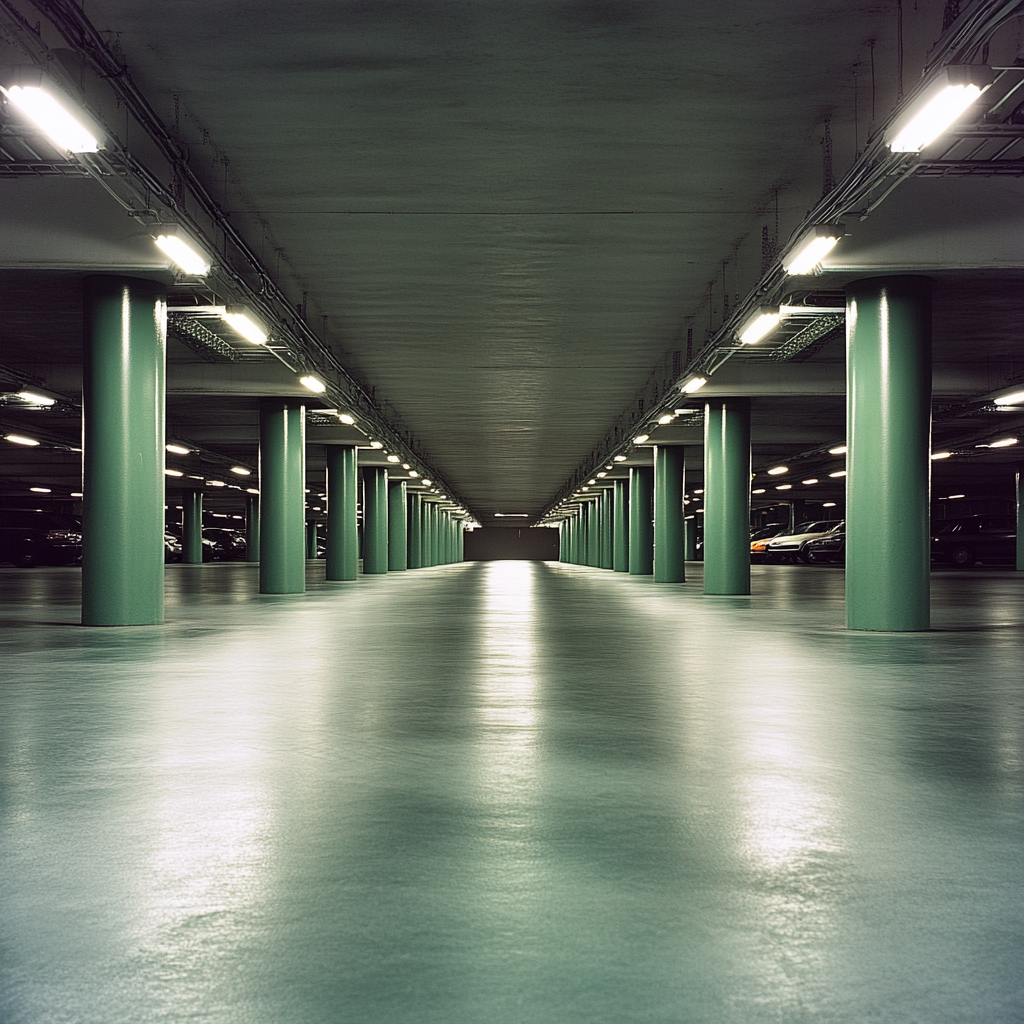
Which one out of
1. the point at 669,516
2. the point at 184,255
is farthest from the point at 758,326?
the point at 669,516

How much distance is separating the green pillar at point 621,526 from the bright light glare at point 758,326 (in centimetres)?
2765

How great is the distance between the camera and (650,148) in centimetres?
989

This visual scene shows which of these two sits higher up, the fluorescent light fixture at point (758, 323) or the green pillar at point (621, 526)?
the fluorescent light fixture at point (758, 323)

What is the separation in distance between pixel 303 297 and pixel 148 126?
6.50 m

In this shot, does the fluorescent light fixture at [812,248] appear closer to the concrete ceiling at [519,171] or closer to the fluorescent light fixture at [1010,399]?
the concrete ceiling at [519,171]

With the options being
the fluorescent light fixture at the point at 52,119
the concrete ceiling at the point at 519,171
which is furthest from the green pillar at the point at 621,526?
the fluorescent light fixture at the point at 52,119

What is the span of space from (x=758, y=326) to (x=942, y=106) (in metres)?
6.41

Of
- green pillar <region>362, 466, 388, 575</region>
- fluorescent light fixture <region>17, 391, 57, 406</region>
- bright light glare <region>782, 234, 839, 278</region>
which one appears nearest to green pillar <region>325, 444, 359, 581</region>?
green pillar <region>362, 466, 388, 575</region>

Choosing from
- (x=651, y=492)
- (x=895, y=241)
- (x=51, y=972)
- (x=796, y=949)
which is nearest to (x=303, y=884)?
(x=51, y=972)

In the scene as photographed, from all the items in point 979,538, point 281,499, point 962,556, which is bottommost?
point 962,556

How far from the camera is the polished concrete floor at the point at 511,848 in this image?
225 centimetres

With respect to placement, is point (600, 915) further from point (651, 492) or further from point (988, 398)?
point (651, 492)

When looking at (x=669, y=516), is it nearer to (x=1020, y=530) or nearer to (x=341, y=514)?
(x=341, y=514)

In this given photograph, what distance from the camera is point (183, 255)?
1062cm
